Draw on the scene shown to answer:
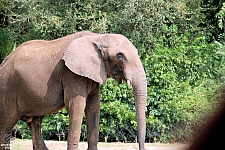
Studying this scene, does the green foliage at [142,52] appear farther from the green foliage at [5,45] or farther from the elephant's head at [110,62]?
the elephant's head at [110,62]

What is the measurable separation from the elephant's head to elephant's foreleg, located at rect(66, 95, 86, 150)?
1.22 ft

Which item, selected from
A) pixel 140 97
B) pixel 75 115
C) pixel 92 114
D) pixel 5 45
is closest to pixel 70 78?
pixel 75 115

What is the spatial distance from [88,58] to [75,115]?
2.74 feet

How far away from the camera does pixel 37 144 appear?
7.81m

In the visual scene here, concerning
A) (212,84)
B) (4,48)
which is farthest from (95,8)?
(212,84)

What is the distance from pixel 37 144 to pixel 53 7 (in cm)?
585

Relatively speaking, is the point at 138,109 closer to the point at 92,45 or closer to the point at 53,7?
the point at 92,45

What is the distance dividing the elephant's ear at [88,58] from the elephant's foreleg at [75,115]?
1.21 ft

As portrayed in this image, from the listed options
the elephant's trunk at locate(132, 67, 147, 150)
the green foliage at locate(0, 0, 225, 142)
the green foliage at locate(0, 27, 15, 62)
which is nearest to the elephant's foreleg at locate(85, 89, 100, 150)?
the elephant's trunk at locate(132, 67, 147, 150)

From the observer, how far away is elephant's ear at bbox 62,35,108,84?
23.2ft

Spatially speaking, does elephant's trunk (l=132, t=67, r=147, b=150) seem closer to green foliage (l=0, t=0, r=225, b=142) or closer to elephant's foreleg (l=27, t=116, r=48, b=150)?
elephant's foreleg (l=27, t=116, r=48, b=150)

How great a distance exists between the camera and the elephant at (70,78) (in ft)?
23.1

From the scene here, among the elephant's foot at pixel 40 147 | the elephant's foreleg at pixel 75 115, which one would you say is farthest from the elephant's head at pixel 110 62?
the elephant's foot at pixel 40 147

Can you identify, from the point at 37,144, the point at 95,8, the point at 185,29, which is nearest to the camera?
the point at 37,144
